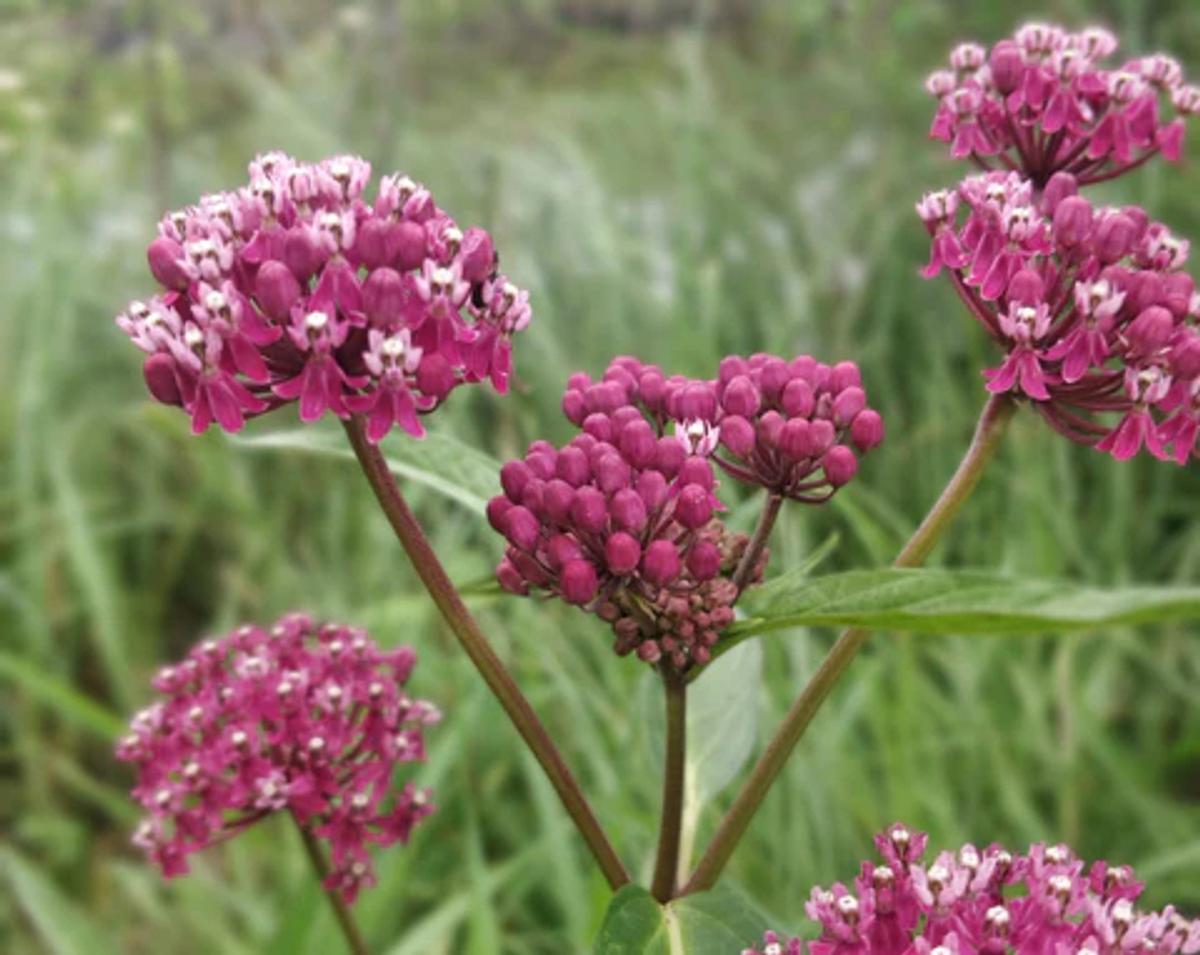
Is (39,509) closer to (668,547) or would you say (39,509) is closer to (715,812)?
(715,812)

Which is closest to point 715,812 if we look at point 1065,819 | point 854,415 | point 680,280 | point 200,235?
point 1065,819

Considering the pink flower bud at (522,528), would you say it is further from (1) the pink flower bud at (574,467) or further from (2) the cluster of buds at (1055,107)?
(2) the cluster of buds at (1055,107)

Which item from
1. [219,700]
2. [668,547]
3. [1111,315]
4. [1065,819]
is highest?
[1111,315]

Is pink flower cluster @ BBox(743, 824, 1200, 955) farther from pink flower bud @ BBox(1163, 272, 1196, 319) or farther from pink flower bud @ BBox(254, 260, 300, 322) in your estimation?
pink flower bud @ BBox(254, 260, 300, 322)

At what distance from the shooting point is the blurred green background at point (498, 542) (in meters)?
2.90

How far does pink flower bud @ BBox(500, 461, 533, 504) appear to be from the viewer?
1238 millimetres

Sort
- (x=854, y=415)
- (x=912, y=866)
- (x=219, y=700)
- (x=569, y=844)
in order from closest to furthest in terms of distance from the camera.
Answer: (x=912, y=866) → (x=854, y=415) → (x=219, y=700) → (x=569, y=844)

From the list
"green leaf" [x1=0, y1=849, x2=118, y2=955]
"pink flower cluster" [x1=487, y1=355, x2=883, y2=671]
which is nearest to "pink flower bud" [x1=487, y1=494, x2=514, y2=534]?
"pink flower cluster" [x1=487, y1=355, x2=883, y2=671]

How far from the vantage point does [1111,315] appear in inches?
49.3

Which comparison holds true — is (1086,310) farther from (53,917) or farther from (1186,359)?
(53,917)

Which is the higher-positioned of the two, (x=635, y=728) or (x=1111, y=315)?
(x=1111, y=315)

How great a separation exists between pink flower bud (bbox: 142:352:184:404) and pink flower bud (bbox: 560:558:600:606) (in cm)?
34

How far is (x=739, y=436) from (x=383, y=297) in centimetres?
34

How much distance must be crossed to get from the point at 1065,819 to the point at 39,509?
2888mm
